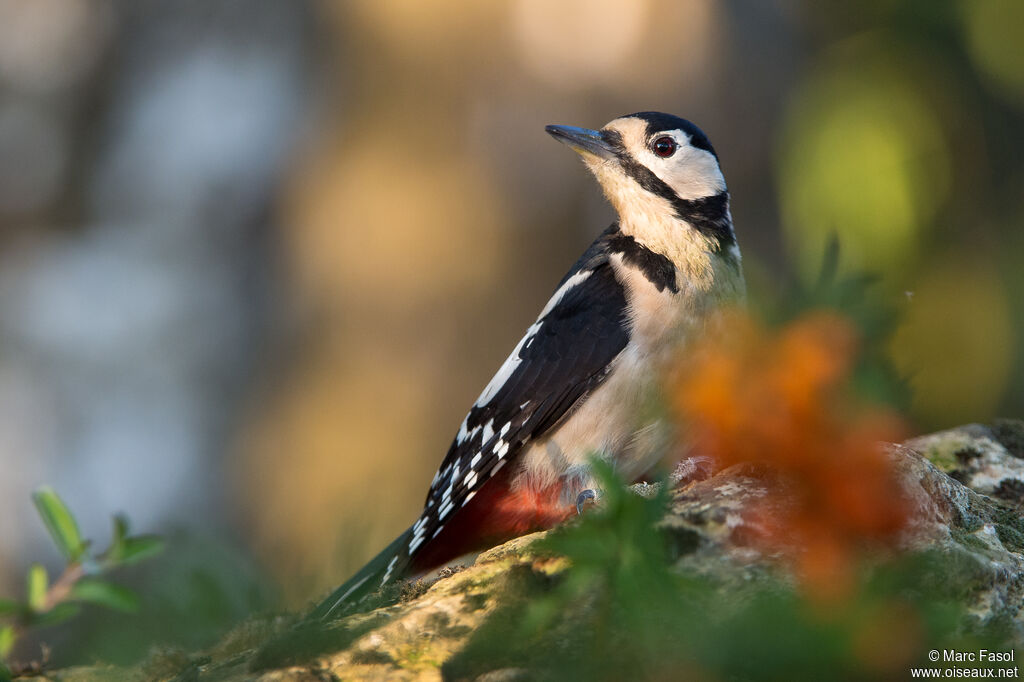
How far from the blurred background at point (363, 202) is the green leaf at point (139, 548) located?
2.37m

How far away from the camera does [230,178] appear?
17.8ft

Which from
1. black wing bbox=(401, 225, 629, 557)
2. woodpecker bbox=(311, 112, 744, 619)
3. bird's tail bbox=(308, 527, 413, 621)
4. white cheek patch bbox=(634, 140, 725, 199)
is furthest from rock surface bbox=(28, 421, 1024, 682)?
white cheek patch bbox=(634, 140, 725, 199)

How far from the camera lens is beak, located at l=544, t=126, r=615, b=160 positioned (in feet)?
9.00

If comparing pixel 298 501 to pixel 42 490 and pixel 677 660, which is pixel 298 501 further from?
pixel 677 660

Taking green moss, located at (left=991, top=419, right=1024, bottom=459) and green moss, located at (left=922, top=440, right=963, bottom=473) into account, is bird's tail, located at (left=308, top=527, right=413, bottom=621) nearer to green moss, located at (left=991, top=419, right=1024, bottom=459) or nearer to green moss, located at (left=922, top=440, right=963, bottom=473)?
green moss, located at (left=922, top=440, right=963, bottom=473)

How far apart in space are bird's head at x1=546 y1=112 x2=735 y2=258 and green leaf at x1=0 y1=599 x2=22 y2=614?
1.86m

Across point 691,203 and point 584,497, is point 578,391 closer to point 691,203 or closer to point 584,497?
point 584,497

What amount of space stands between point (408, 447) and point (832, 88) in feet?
8.23

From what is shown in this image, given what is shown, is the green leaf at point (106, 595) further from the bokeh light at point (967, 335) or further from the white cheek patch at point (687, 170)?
the bokeh light at point (967, 335)

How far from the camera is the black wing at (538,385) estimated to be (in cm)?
234

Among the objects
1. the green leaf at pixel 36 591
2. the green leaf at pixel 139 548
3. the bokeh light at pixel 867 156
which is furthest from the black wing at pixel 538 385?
the green leaf at pixel 36 591

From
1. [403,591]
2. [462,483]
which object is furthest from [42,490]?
[462,483]

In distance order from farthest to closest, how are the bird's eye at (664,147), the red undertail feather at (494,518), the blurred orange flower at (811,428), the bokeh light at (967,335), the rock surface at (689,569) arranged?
1. the bokeh light at (967,335)
2. the bird's eye at (664,147)
3. the red undertail feather at (494,518)
4. the rock surface at (689,569)
5. the blurred orange flower at (811,428)

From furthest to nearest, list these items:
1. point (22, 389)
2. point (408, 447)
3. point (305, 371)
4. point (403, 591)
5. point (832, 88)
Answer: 1. point (22, 389)
2. point (305, 371)
3. point (408, 447)
4. point (832, 88)
5. point (403, 591)
